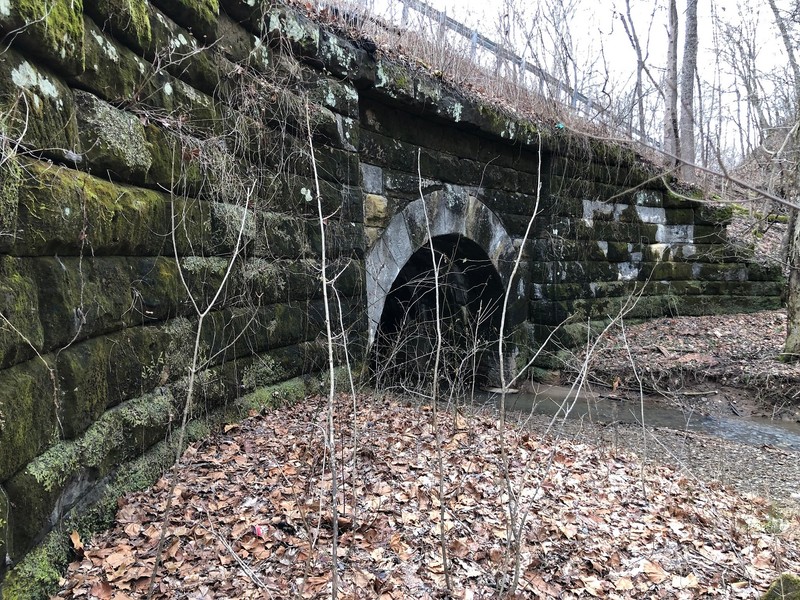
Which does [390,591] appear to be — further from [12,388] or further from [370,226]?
[370,226]

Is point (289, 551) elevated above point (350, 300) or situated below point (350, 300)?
below

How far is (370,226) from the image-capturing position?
4734 mm

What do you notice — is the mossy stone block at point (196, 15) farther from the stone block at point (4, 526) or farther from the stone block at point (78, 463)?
the stone block at point (4, 526)

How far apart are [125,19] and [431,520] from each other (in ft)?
8.43

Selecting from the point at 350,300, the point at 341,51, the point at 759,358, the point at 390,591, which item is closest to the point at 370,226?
the point at 350,300

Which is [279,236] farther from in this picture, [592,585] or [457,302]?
[457,302]

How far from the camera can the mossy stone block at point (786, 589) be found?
73.7 inches

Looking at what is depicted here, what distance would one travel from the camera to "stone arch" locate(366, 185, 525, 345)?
4695 millimetres

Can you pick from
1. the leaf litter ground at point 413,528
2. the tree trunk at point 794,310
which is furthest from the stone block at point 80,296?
the tree trunk at point 794,310

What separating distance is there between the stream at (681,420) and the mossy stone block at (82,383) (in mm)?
3396

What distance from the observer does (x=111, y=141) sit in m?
2.14

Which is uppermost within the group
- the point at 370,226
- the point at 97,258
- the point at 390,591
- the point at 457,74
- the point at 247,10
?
the point at 457,74

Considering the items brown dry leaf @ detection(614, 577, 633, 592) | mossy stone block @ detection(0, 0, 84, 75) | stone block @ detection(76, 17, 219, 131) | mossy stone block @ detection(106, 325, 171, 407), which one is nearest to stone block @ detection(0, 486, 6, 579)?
mossy stone block @ detection(106, 325, 171, 407)

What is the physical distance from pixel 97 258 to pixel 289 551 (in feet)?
4.44
